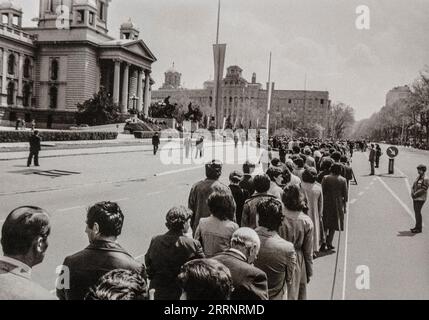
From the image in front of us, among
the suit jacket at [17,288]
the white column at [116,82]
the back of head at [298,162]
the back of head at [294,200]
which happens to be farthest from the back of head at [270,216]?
the white column at [116,82]

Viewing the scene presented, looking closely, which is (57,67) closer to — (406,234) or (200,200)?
(406,234)

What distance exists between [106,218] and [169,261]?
33.6 inches

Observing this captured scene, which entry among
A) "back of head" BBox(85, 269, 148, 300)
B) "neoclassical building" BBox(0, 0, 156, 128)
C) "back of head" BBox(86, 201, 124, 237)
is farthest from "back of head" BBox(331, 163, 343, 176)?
"neoclassical building" BBox(0, 0, 156, 128)

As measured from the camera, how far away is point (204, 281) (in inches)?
93.5

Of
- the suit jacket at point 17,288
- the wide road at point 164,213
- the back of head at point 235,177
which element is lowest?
the wide road at point 164,213

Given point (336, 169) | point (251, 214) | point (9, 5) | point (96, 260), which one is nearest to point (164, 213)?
point (336, 169)

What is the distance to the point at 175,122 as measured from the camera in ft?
198

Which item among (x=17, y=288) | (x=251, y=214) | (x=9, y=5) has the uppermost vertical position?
(x=9, y=5)

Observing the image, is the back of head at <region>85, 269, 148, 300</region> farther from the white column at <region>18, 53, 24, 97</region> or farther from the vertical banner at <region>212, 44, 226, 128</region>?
the white column at <region>18, 53, 24, 97</region>

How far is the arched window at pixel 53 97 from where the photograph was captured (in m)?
58.2

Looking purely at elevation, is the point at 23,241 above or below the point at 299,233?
above

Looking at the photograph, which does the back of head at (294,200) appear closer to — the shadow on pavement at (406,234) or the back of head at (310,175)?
the back of head at (310,175)

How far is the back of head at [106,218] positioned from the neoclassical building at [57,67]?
50.6 meters
